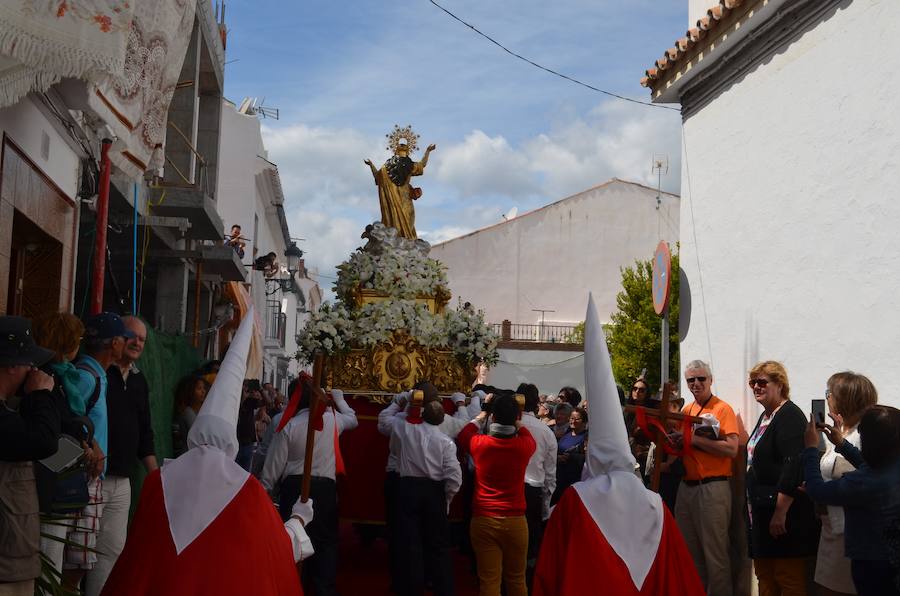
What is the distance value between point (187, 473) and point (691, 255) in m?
7.58

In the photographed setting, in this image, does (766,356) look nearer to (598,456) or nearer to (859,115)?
(859,115)

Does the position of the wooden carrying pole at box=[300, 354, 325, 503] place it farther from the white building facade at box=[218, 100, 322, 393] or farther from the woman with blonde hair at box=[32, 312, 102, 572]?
the white building facade at box=[218, 100, 322, 393]

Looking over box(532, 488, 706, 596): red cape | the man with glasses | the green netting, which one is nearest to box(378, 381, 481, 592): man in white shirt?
the green netting

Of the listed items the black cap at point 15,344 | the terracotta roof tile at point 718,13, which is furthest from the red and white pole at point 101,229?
the terracotta roof tile at point 718,13

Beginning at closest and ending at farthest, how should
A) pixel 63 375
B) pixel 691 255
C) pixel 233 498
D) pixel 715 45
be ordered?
pixel 233 498, pixel 63 375, pixel 715 45, pixel 691 255

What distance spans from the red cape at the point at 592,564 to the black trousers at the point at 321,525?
3588 mm

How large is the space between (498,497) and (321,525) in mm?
1495

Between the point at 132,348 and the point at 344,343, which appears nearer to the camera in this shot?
the point at 132,348

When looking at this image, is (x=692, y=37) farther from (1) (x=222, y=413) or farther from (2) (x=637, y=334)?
(2) (x=637, y=334)

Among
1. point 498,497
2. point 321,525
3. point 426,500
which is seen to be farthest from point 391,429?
point 498,497

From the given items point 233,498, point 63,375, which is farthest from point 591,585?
point 63,375

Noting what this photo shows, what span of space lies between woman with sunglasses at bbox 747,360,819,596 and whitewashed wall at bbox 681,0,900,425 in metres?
0.72

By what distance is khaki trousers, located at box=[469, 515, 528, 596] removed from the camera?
7.55m

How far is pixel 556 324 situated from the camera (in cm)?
3847
